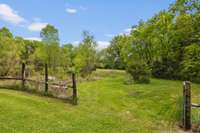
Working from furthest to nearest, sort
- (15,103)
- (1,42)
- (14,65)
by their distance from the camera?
(1,42) < (14,65) < (15,103)

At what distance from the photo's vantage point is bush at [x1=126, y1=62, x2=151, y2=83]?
3129cm

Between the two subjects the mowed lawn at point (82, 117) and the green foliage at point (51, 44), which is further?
the green foliage at point (51, 44)

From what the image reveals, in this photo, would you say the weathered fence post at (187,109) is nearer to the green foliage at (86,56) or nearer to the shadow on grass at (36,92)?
the shadow on grass at (36,92)

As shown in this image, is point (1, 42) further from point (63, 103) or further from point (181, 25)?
point (181, 25)

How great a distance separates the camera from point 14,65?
26.8 m

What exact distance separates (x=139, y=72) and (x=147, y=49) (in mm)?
12622

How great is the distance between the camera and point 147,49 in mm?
43156

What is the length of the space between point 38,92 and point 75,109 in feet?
16.2

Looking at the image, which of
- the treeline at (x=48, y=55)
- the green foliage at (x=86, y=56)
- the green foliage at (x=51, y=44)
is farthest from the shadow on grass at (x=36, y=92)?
the green foliage at (x=86, y=56)

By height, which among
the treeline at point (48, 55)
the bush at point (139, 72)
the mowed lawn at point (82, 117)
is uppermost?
the treeline at point (48, 55)

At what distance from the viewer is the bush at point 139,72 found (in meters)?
31.3

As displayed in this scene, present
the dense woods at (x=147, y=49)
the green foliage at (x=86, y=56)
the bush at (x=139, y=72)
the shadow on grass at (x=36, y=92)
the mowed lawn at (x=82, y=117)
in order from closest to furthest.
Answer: the mowed lawn at (x=82, y=117) → the shadow on grass at (x=36, y=92) → the dense woods at (x=147, y=49) → the bush at (x=139, y=72) → the green foliage at (x=86, y=56)

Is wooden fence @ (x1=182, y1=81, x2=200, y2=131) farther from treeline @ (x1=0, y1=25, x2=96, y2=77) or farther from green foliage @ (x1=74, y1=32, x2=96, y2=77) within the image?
green foliage @ (x1=74, y1=32, x2=96, y2=77)

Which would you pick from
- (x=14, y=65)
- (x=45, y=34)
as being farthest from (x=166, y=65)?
(x=14, y=65)
